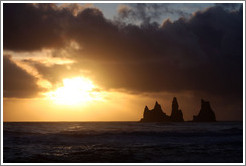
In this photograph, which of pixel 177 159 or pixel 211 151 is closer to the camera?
pixel 177 159

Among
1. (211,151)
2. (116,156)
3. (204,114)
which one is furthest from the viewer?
(204,114)

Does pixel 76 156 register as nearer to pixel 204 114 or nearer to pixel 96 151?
pixel 96 151

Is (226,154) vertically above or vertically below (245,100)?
below

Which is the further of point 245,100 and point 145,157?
point 145,157

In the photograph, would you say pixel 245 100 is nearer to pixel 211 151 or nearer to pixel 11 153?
pixel 211 151

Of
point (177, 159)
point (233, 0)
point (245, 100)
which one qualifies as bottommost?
point (177, 159)

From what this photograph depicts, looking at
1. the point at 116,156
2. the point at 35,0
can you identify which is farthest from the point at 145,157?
the point at 35,0

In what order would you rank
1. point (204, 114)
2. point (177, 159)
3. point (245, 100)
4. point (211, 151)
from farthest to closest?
point (204, 114) → point (211, 151) → point (177, 159) → point (245, 100)

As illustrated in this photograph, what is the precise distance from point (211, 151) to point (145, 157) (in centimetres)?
656

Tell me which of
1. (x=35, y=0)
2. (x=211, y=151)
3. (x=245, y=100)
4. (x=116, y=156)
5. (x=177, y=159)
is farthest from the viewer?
(x=211, y=151)

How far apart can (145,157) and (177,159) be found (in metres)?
2.48

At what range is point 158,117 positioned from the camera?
140 m

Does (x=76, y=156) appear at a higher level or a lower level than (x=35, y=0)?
lower

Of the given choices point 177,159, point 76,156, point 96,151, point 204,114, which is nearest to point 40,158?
point 76,156
